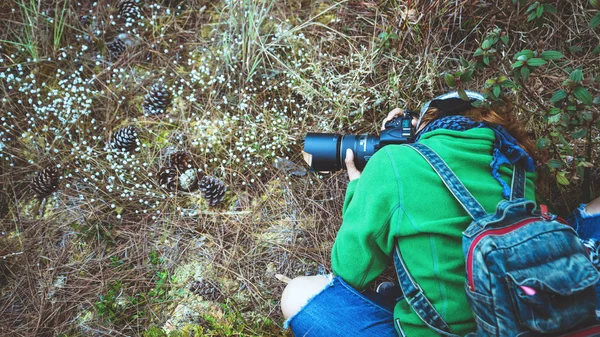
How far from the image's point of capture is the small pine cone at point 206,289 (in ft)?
6.18

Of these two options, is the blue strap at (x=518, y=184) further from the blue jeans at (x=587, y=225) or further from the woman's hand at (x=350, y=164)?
the woman's hand at (x=350, y=164)

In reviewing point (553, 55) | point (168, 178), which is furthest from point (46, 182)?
point (553, 55)

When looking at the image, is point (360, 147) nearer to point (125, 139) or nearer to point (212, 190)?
point (212, 190)

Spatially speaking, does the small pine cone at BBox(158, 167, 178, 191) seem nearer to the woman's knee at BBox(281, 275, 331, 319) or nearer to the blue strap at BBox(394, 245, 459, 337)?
the woman's knee at BBox(281, 275, 331, 319)

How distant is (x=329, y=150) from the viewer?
5.20ft

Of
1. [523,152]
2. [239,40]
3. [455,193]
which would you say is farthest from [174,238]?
[523,152]

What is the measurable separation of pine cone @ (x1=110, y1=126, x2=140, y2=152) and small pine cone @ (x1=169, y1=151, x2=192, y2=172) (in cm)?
18

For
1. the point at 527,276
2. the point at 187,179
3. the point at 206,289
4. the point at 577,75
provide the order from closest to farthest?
the point at 527,276 → the point at 577,75 → the point at 206,289 → the point at 187,179

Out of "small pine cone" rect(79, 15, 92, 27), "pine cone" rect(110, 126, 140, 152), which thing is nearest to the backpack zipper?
"pine cone" rect(110, 126, 140, 152)

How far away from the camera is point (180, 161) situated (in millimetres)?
2021

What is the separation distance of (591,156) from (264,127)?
4.59 feet

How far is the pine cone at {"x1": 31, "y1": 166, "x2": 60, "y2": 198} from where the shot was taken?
2.01m

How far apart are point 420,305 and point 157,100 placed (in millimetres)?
1527

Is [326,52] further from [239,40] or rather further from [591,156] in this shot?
[591,156]
